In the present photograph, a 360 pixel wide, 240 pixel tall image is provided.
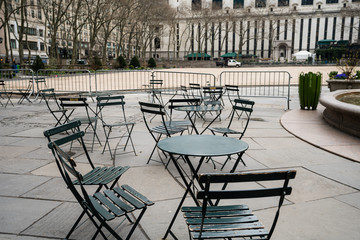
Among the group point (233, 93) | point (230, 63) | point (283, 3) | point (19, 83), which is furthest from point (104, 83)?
point (283, 3)

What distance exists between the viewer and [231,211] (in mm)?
2588

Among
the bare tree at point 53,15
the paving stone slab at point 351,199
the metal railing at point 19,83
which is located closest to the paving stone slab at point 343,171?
the paving stone slab at point 351,199

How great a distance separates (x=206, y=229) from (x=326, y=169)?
353cm

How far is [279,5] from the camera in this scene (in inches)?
3780

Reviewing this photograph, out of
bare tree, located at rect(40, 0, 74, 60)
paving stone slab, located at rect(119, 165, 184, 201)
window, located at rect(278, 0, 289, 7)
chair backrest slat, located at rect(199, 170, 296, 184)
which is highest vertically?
window, located at rect(278, 0, 289, 7)

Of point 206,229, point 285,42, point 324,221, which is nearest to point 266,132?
point 324,221

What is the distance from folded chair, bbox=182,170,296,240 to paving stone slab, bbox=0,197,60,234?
6.10 ft

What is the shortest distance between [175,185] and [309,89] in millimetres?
8035

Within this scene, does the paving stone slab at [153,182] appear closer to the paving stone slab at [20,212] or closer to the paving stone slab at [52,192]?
the paving stone slab at [52,192]

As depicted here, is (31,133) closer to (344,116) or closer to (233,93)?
(344,116)

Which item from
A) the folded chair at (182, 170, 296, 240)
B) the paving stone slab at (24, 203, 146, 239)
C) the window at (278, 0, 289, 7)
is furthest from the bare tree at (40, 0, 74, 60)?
the window at (278, 0, 289, 7)

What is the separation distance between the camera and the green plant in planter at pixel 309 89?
10.6 metres

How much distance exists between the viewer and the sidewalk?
3283 millimetres

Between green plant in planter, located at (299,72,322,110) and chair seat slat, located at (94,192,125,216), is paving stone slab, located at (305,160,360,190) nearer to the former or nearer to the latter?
chair seat slat, located at (94,192,125,216)
